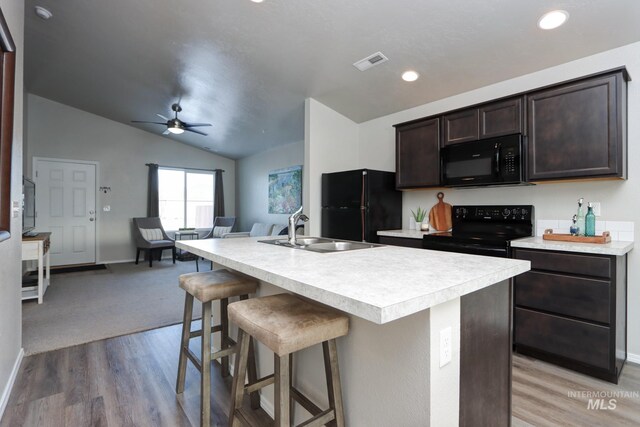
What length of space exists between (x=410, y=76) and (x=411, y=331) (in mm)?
2769

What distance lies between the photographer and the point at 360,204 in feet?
11.4

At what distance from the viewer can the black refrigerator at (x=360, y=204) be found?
345 cm

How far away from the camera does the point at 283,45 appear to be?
2.87 meters

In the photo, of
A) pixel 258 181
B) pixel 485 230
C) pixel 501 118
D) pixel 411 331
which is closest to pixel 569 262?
pixel 485 230

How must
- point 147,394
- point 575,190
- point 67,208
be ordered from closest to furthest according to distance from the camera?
point 147,394 → point 575,190 → point 67,208

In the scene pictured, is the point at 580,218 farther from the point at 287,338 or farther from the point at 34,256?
the point at 34,256

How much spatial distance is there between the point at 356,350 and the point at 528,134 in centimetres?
235

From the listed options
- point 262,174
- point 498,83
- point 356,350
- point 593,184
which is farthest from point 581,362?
point 262,174

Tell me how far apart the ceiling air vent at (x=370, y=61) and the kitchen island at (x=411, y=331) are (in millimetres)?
2060

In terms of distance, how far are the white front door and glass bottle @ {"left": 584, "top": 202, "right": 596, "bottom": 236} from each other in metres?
7.60

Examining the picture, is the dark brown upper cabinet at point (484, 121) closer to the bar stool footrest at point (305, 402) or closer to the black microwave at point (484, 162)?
the black microwave at point (484, 162)

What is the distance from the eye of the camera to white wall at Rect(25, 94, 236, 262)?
5.73 metres

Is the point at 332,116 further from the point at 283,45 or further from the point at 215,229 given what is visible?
the point at 215,229

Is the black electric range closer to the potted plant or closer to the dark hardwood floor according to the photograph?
the potted plant
